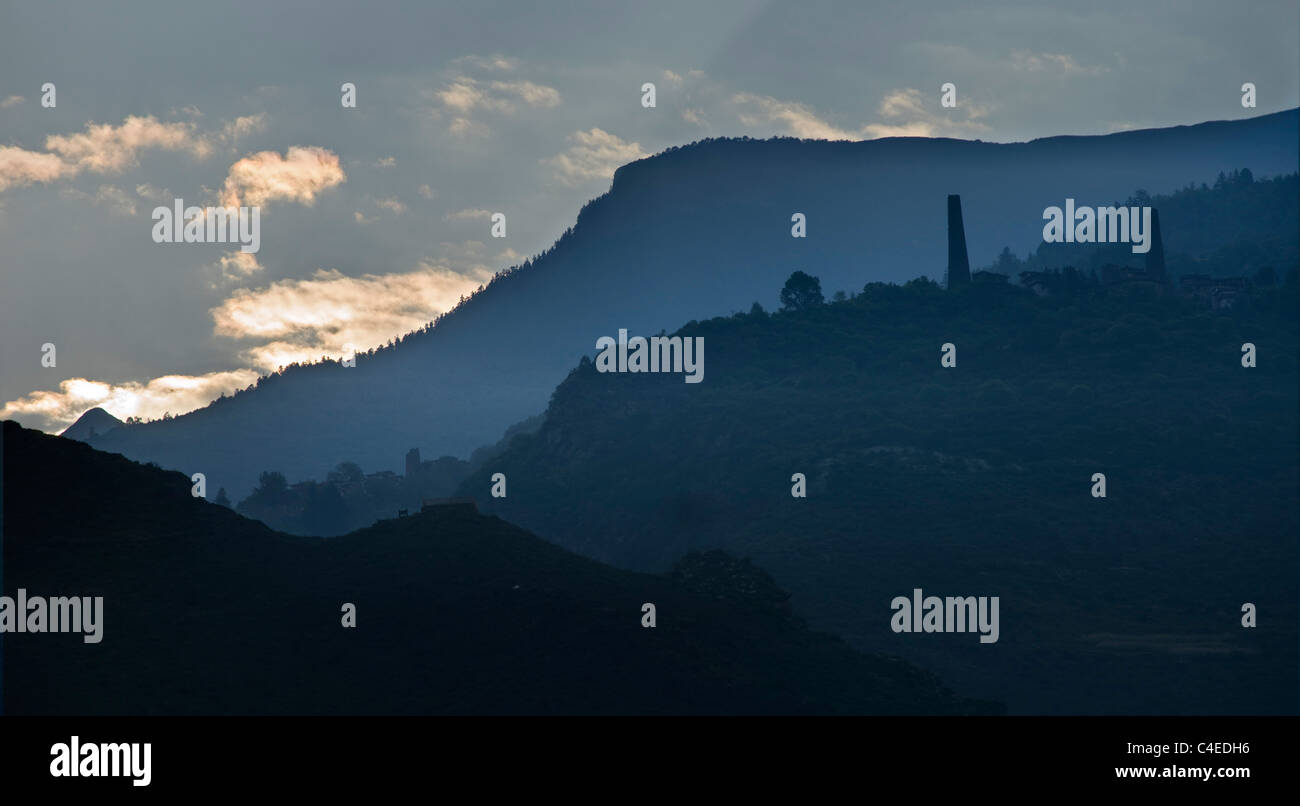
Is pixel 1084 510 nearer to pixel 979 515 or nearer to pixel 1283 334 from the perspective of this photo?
pixel 979 515

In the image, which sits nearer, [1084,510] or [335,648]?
[335,648]

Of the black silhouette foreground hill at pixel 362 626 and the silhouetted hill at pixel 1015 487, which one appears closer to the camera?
the black silhouette foreground hill at pixel 362 626

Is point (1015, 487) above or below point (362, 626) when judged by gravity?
above

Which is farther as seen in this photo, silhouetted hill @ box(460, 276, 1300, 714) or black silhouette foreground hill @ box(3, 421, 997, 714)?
silhouetted hill @ box(460, 276, 1300, 714)

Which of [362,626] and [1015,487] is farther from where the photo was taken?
[1015,487]
